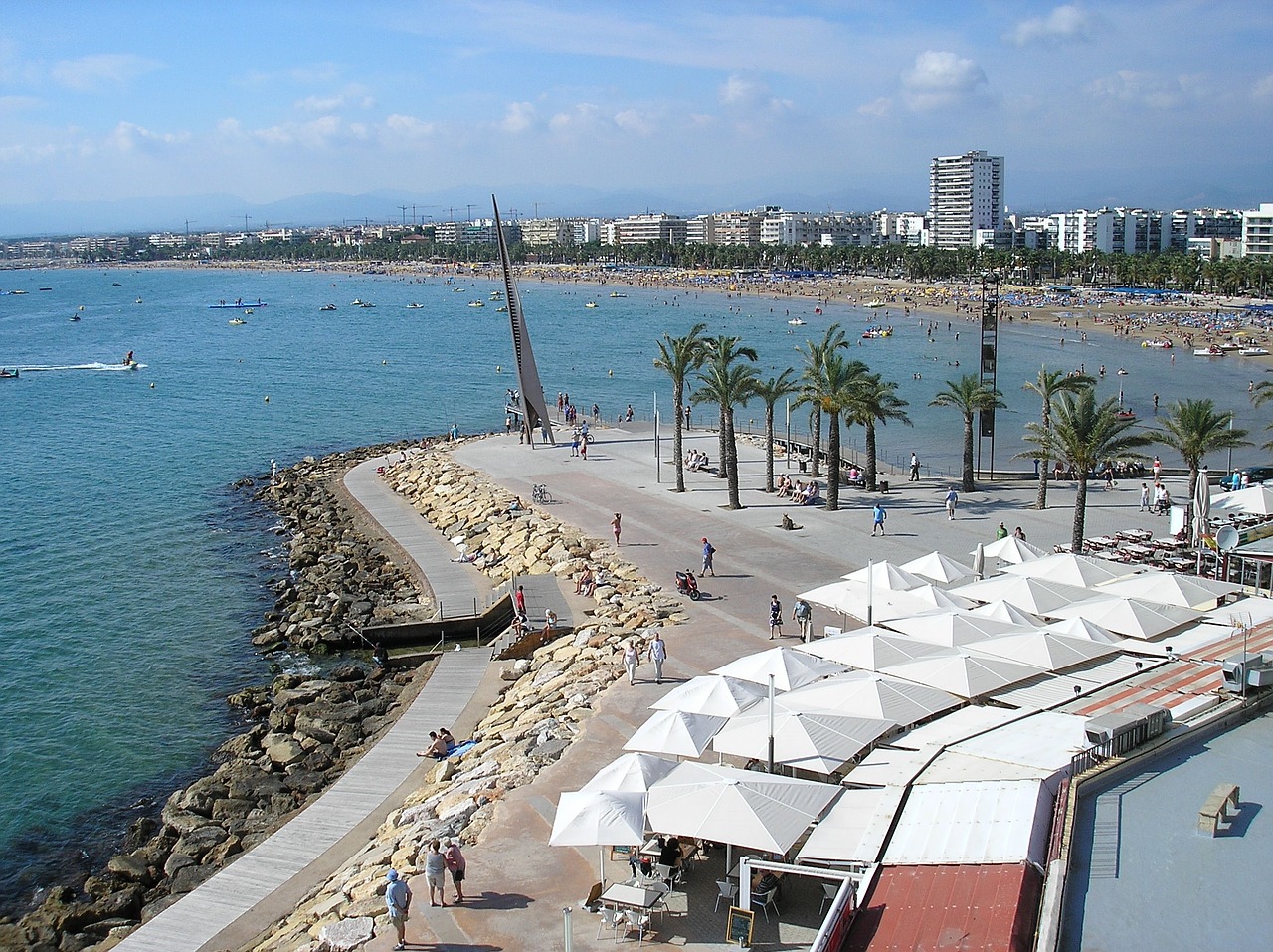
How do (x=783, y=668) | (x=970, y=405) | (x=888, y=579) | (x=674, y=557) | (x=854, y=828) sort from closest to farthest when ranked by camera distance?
(x=854, y=828) < (x=783, y=668) < (x=888, y=579) < (x=674, y=557) < (x=970, y=405)

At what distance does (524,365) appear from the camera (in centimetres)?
3869

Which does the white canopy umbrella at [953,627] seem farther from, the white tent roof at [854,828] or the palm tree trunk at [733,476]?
the palm tree trunk at [733,476]

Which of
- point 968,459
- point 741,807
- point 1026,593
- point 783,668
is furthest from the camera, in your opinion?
point 968,459

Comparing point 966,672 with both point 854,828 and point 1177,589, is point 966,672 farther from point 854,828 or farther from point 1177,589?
point 1177,589

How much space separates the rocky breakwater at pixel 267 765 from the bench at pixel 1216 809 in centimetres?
1225

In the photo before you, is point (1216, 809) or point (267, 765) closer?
point (1216, 809)

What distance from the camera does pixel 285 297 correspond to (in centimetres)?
16675

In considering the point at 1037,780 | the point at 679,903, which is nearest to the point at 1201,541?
the point at 1037,780

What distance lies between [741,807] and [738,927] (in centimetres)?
113

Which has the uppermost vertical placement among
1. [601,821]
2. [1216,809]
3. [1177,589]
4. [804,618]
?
[1216,809]

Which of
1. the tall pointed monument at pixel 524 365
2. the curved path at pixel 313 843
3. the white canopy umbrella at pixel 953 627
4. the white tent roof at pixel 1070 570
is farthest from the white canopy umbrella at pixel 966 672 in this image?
the tall pointed monument at pixel 524 365

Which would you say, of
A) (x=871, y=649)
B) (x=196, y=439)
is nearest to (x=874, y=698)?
(x=871, y=649)

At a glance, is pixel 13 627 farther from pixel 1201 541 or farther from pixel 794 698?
pixel 1201 541

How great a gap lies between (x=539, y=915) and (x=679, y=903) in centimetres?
139
